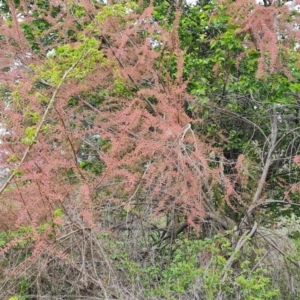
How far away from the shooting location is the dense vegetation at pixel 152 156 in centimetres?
383

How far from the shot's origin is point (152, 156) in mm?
4125

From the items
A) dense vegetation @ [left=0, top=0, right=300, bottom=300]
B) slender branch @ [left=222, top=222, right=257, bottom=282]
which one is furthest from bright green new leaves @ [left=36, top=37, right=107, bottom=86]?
slender branch @ [left=222, top=222, right=257, bottom=282]

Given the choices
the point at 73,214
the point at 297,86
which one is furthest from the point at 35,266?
Result: the point at 297,86

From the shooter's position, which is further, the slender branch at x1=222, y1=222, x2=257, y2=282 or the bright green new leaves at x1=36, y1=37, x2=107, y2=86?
the bright green new leaves at x1=36, y1=37, x2=107, y2=86

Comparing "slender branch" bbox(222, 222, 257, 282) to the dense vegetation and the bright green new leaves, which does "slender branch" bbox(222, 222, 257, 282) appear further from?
the bright green new leaves

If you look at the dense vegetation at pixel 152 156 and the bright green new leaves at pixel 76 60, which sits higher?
the bright green new leaves at pixel 76 60

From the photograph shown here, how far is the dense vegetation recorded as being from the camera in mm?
3830

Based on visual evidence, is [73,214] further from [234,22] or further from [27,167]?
[234,22]

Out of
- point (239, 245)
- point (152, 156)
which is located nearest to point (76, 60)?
point (152, 156)

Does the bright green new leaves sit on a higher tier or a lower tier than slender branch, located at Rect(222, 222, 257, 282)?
higher

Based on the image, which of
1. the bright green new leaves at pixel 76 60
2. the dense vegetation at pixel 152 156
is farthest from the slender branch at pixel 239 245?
the bright green new leaves at pixel 76 60

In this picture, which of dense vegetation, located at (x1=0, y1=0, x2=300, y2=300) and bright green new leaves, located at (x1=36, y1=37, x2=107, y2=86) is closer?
dense vegetation, located at (x1=0, y1=0, x2=300, y2=300)

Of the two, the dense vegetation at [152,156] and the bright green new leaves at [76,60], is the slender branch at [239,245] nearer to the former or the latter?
the dense vegetation at [152,156]

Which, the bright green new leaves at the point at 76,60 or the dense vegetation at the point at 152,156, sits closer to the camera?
the dense vegetation at the point at 152,156
